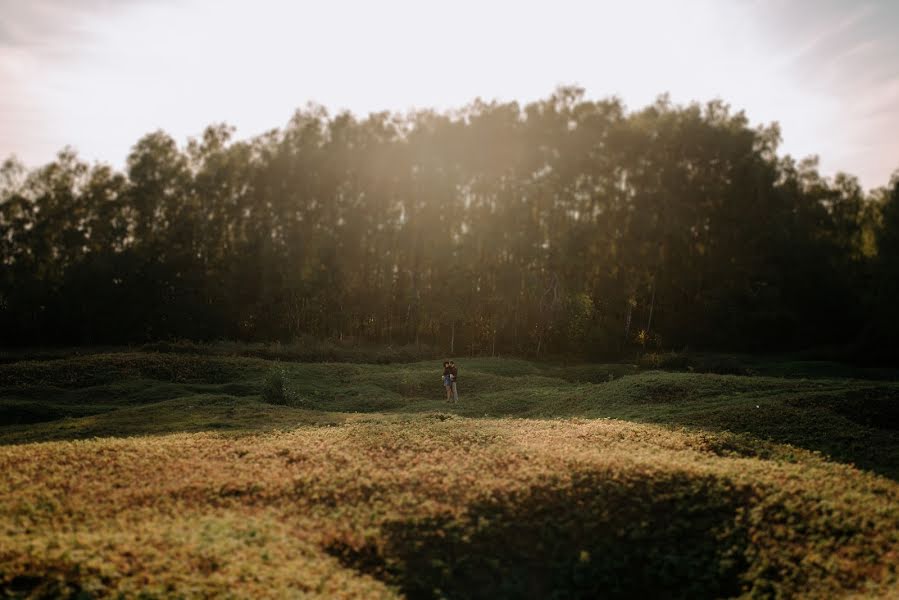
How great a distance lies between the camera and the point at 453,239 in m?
72.9

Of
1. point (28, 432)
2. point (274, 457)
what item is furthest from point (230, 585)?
point (28, 432)

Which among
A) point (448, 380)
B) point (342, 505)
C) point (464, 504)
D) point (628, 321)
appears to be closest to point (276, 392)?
point (448, 380)

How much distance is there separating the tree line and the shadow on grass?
4548 centimetres

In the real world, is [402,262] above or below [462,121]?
below

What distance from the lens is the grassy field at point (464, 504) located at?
1272 cm

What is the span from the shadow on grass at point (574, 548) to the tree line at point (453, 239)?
45.5 m

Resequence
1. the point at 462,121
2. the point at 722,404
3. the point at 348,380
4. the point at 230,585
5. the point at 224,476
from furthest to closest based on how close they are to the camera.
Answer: the point at 462,121 < the point at 348,380 < the point at 722,404 < the point at 224,476 < the point at 230,585

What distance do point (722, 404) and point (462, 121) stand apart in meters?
55.1

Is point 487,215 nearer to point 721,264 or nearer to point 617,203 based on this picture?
point 617,203

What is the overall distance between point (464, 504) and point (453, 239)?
58432mm

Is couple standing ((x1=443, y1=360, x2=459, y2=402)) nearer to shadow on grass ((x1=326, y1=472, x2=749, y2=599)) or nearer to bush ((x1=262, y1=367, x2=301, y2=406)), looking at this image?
bush ((x1=262, y1=367, x2=301, y2=406))

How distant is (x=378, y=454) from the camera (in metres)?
20.7

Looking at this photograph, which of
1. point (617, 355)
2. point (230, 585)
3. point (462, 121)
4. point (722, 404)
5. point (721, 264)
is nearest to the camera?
point (230, 585)

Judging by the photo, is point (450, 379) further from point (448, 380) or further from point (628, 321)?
point (628, 321)
